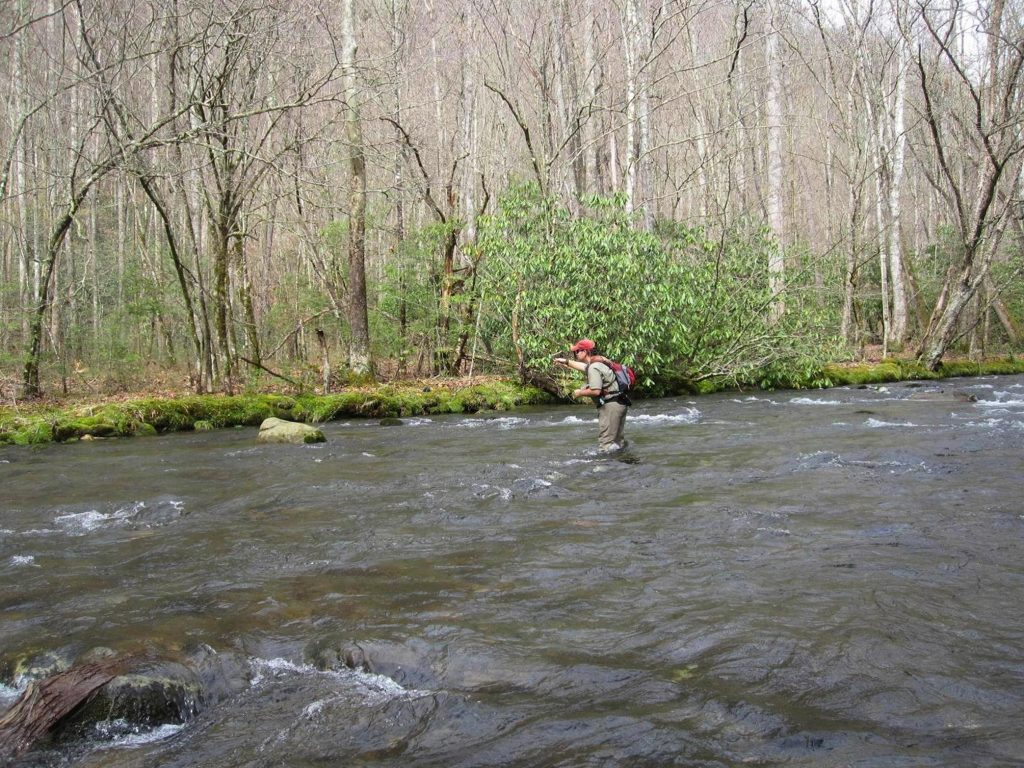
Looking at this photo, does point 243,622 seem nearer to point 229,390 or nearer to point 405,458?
point 405,458

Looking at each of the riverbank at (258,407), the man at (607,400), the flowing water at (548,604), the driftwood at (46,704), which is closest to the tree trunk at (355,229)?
the riverbank at (258,407)

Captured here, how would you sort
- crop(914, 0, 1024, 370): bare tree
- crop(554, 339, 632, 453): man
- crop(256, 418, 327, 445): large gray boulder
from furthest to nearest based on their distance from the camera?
crop(914, 0, 1024, 370): bare tree
crop(256, 418, 327, 445): large gray boulder
crop(554, 339, 632, 453): man

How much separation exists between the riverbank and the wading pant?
621cm

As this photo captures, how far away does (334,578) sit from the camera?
557cm

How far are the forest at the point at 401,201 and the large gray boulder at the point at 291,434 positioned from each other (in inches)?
153

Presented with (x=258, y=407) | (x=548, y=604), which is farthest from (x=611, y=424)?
(x=258, y=407)

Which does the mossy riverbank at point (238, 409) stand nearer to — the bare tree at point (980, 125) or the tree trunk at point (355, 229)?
the tree trunk at point (355, 229)

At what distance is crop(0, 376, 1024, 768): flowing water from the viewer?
3391 millimetres

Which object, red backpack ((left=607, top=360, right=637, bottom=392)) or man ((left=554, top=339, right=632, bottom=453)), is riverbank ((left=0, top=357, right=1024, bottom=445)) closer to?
man ((left=554, top=339, right=632, bottom=453))

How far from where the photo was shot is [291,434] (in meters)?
12.1

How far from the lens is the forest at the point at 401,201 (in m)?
14.6

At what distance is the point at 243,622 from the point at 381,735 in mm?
1686

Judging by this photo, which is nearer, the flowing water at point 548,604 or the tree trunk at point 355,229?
the flowing water at point 548,604

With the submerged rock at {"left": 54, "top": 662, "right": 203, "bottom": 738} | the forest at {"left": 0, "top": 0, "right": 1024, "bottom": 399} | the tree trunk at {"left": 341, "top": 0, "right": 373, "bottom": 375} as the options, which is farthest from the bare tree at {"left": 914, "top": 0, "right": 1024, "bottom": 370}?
the submerged rock at {"left": 54, "top": 662, "right": 203, "bottom": 738}
